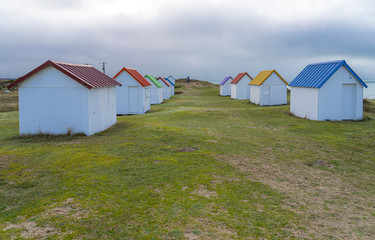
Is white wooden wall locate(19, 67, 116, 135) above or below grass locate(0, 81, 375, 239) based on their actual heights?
above

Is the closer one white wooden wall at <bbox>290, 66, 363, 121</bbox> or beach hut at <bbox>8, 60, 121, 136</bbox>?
beach hut at <bbox>8, 60, 121, 136</bbox>

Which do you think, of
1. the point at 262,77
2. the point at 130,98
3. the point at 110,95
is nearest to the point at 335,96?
the point at 110,95

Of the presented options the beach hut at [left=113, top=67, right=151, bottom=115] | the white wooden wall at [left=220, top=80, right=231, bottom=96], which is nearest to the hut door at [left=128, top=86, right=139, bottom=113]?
the beach hut at [left=113, top=67, right=151, bottom=115]

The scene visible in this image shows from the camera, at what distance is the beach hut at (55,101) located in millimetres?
18578

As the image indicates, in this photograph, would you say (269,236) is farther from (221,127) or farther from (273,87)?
(273,87)

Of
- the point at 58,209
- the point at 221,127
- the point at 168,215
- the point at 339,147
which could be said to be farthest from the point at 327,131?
the point at 58,209

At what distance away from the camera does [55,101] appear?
18844 mm

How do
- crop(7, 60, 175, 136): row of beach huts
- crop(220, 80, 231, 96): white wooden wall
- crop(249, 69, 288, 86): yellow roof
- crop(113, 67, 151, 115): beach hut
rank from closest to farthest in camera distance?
crop(7, 60, 175, 136): row of beach huts < crop(113, 67, 151, 115): beach hut < crop(249, 69, 288, 86): yellow roof < crop(220, 80, 231, 96): white wooden wall

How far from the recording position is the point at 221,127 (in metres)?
22.5

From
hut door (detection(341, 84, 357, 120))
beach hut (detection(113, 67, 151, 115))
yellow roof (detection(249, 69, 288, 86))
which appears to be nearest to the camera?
hut door (detection(341, 84, 357, 120))

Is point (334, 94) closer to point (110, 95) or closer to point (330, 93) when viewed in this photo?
point (330, 93)

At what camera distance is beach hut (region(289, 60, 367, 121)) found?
26.0 m

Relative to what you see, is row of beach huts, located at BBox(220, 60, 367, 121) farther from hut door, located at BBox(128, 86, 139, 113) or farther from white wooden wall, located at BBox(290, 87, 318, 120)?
hut door, located at BBox(128, 86, 139, 113)

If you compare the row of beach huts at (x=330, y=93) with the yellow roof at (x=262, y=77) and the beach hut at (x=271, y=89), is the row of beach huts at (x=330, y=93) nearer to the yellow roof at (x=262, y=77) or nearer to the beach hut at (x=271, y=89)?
the yellow roof at (x=262, y=77)
